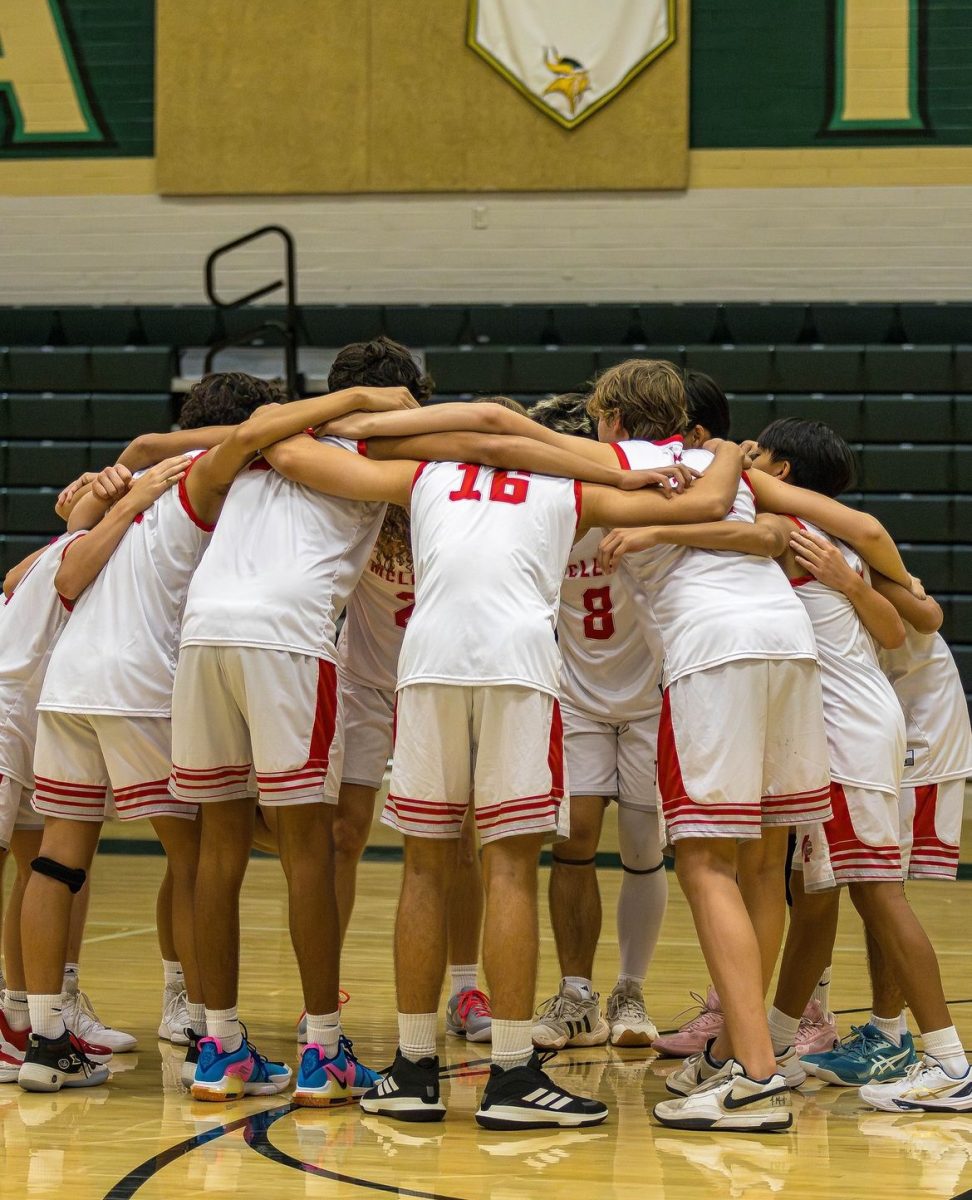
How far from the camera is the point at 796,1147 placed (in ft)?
10.2

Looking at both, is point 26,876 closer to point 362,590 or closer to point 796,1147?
point 362,590

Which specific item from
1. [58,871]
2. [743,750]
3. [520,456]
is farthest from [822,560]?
[58,871]

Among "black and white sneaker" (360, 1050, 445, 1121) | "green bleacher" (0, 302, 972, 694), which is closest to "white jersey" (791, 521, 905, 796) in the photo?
"black and white sneaker" (360, 1050, 445, 1121)

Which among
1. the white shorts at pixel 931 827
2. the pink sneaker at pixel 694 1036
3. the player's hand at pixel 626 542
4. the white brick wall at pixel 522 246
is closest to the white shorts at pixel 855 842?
the white shorts at pixel 931 827

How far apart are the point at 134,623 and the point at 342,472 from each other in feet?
2.12

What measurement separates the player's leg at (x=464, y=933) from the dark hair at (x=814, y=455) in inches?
51.7

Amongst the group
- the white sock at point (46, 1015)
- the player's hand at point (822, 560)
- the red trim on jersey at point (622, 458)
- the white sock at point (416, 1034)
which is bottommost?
the white sock at point (46, 1015)

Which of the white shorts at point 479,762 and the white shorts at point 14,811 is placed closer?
the white shorts at point 479,762

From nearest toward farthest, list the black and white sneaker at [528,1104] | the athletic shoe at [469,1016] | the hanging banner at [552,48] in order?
the black and white sneaker at [528,1104] < the athletic shoe at [469,1016] < the hanging banner at [552,48]

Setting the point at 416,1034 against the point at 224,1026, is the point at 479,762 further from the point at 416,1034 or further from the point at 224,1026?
the point at 224,1026

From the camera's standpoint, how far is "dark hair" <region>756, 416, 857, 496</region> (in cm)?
378

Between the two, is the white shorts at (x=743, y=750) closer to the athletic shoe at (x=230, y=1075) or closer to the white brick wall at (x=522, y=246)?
the athletic shoe at (x=230, y=1075)

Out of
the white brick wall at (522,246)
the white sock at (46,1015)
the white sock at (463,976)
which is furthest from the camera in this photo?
the white brick wall at (522,246)

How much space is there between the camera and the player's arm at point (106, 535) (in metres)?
3.67
